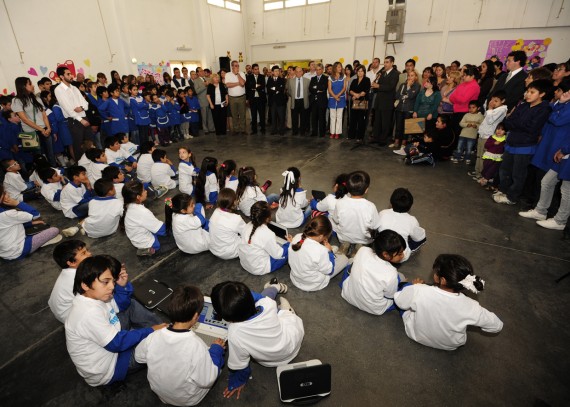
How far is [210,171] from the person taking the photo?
13.7 feet

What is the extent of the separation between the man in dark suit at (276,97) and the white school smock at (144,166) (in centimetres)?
423

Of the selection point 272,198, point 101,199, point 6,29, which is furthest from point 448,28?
point 6,29

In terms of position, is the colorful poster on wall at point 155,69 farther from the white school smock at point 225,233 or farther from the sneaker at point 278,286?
the sneaker at point 278,286

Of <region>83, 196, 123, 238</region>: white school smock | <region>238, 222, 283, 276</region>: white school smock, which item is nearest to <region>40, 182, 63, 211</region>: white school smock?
<region>83, 196, 123, 238</region>: white school smock

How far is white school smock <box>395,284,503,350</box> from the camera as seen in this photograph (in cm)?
175

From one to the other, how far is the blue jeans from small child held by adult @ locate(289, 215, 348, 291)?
4.56 m

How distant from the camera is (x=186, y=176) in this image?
4.49 metres

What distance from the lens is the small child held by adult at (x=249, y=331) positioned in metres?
1.50

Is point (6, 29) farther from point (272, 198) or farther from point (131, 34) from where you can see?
point (272, 198)

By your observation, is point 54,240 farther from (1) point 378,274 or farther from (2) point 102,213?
(1) point 378,274

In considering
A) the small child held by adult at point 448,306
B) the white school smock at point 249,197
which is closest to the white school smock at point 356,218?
the small child held by adult at point 448,306

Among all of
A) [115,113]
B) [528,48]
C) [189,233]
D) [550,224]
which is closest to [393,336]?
[189,233]

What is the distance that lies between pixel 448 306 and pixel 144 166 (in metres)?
4.77

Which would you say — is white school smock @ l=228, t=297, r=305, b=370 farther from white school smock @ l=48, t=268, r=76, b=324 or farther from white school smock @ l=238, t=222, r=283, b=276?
white school smock @ l=48, t=268, r=76, b=324
